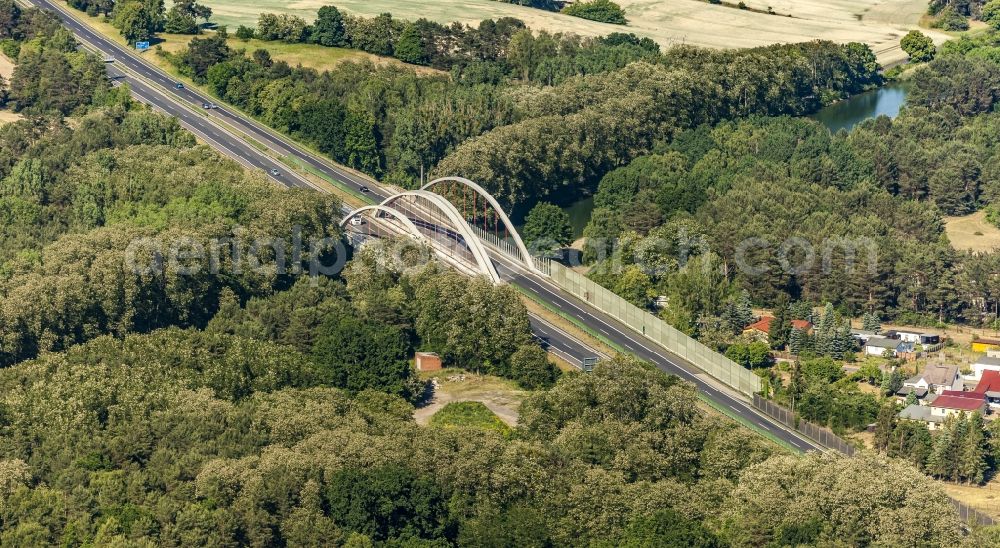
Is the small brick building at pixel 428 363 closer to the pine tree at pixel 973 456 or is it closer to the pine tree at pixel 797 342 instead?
the pine tree at pixel 797 342

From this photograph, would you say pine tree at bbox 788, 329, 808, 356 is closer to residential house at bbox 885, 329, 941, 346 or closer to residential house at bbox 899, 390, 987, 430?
residential house at bbox 885, 329, 941, 346

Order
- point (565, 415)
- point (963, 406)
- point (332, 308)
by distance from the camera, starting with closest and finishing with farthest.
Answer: point (565, 415) < point (963, 406) < point (332, 308)

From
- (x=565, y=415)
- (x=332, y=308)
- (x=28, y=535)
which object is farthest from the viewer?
(x=332, y=308)

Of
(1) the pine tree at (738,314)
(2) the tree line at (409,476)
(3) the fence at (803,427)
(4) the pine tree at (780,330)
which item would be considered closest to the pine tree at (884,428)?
(3) the fence at (803,427)

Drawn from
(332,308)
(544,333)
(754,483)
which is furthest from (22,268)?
(754,483)

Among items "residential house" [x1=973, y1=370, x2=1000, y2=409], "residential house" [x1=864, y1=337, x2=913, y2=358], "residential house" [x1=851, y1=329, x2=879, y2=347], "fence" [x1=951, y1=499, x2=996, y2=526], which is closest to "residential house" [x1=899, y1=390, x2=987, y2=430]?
"residential house" [x1=973, y1=370, x2=1000, y2=409]

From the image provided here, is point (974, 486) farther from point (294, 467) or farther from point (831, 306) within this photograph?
point (294, 467)

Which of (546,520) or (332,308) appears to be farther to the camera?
(332,308)
